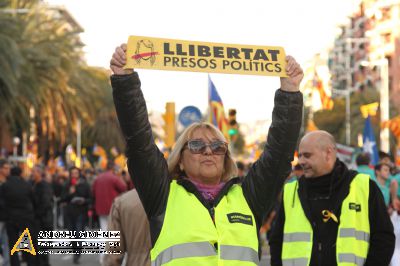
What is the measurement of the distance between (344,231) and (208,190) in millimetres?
1642

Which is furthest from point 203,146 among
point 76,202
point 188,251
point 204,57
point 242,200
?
point 76,202

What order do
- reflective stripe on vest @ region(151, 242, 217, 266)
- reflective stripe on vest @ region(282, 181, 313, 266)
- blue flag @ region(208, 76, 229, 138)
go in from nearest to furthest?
reflective stripe on vest @ region(151, 242, 217, 266) < reflective stripe on vest @ region(282, 181, 313, 266) < blue flag @ region(208, 76, 229, 138)

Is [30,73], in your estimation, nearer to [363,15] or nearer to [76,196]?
[76,196]

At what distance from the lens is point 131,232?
636 cm

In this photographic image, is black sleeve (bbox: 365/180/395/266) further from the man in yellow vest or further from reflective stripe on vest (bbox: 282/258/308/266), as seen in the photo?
reflective stripe on vest (bbox: 282/258/308/266)

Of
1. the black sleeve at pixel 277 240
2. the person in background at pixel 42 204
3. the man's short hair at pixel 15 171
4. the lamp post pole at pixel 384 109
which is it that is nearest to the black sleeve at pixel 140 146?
the black sleeve at pixel 277 240

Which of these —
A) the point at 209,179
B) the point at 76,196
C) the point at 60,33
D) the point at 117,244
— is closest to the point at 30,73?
the point at 60,33

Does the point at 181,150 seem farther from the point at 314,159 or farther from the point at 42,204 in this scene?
the point at 42,204

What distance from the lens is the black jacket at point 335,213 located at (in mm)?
5570

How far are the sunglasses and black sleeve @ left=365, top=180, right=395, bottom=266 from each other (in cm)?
176

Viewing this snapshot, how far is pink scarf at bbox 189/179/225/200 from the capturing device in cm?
420

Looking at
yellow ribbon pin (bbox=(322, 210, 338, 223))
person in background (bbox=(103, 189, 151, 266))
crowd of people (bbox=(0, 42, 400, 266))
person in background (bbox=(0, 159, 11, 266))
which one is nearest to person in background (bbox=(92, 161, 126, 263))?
person in background (bbox=(0, 159, 11, 266))

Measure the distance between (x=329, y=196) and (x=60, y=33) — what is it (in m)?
34.2

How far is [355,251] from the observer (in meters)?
5.53
